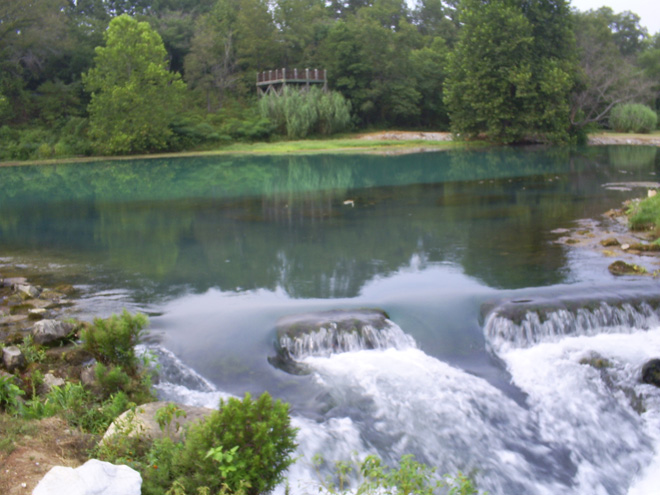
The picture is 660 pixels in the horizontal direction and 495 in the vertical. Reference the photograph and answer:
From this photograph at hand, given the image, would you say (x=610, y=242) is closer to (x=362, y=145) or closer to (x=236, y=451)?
(x=236, y=451)

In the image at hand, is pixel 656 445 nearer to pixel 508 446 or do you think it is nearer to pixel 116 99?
pixel 508 446

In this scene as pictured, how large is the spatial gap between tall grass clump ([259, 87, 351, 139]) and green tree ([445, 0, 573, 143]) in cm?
777

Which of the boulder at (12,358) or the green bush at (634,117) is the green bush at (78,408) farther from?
the green bush at (634,117)

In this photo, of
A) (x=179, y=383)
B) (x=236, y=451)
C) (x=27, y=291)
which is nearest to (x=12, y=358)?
(x=179, y=383)

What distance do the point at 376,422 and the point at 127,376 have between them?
229 cm

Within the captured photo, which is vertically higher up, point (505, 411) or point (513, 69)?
point (513, 69)

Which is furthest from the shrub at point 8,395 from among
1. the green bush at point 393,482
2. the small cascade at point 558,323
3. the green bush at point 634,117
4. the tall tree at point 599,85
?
the green bush at point 634,117

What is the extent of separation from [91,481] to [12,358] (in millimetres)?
3362

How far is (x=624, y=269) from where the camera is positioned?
31.4ft

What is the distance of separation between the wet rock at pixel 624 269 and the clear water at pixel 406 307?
0.80 feet

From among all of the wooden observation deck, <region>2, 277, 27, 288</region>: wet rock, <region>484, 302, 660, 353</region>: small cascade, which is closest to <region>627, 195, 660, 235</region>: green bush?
<region>484, 302, 660, 353</region>: small cascade

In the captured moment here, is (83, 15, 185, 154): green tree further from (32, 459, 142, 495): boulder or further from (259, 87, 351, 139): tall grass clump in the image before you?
(32, 459, 142, 495): boulder

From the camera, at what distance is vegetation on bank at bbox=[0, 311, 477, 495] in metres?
3.68

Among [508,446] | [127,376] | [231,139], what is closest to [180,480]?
[127,376]
